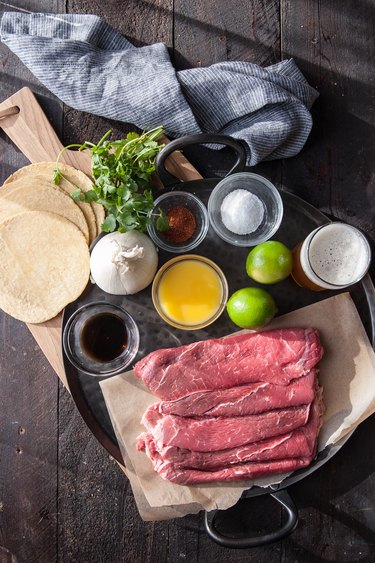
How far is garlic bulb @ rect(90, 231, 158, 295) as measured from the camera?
1.49 metres

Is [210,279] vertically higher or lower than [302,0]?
lower

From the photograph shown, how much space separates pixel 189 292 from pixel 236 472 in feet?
1.85

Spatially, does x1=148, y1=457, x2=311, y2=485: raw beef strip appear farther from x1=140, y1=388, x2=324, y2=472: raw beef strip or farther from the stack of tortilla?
the stack of tortilla

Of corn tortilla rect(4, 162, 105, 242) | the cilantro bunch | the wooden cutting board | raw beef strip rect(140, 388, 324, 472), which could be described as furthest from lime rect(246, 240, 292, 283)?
the wooden cutting board

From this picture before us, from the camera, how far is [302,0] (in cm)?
180

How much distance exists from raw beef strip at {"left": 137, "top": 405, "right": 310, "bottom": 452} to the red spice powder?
53cm

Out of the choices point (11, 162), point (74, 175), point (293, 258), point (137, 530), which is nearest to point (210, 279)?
point (293, 258)

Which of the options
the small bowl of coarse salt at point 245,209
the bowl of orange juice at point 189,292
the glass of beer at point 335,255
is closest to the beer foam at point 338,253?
the glass of beer at point 335,255

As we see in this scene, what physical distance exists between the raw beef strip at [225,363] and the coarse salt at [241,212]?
330 millimetres

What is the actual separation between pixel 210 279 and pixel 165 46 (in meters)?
0.81

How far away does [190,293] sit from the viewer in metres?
1.62

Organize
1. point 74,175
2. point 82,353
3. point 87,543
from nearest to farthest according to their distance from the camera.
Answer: point 82,353 → point 74,175 → point 87,543

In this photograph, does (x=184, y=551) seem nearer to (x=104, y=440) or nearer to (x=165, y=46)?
(x=104, y=440)

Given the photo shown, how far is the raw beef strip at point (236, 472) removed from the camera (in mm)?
1576
